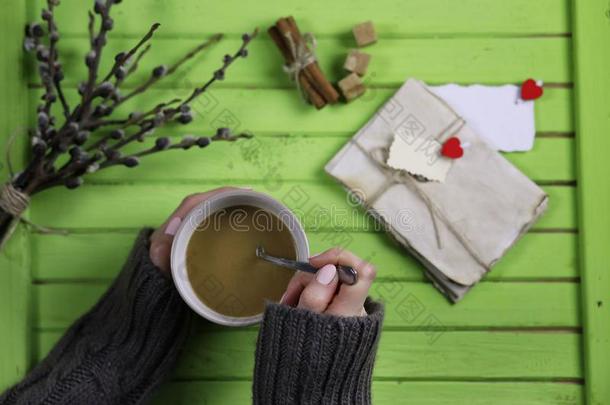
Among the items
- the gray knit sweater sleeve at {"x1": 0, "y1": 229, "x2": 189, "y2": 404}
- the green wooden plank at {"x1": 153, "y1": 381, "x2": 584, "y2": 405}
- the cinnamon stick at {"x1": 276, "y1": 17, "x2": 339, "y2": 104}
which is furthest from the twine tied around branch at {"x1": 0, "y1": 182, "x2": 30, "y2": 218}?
the cinnamon stick at {"x1": 276, "y1": 17, "x2": 339, "y2": 104}

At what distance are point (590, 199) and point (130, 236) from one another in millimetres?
720

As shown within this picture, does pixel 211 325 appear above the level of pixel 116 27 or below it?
below

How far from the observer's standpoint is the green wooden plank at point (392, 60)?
1064 millimetres

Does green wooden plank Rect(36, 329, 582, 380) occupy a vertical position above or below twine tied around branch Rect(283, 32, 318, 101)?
below

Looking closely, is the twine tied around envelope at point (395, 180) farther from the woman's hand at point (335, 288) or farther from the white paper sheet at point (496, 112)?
the woman's hand at point (335, 288)

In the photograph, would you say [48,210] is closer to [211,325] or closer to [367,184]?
Result: [211,325]

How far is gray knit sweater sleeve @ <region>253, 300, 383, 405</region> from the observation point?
0.83 metres

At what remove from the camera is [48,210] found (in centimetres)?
105

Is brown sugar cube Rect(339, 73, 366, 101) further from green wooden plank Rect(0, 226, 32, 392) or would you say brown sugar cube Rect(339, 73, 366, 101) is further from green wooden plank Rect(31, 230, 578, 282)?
green wooden plank Rect(0, 226, 32, 392)

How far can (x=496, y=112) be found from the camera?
107cm

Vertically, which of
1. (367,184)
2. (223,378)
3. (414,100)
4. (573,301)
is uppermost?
(414,100)

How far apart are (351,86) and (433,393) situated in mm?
493

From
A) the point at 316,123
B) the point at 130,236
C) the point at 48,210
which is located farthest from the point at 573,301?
the point at 48,210

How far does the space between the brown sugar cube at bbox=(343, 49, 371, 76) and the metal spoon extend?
0.32 meters
